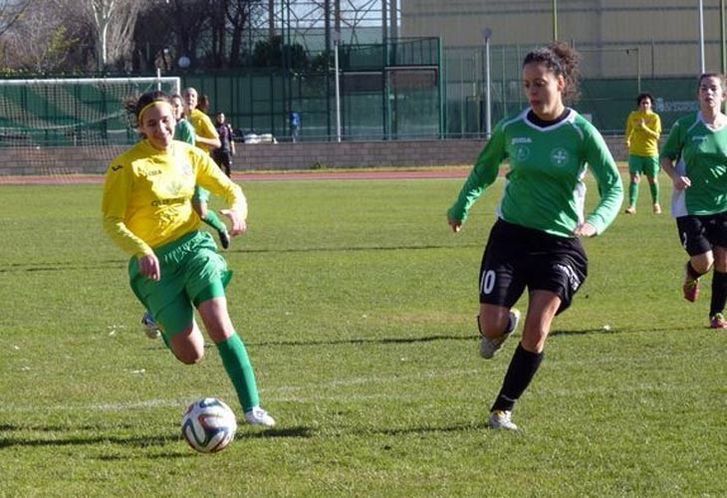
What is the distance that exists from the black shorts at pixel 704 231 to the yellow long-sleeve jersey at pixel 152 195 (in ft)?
15.9

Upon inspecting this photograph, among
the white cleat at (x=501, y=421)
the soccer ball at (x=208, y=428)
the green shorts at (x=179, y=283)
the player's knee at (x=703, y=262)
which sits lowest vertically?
the white cleat at (x=501, y=421)

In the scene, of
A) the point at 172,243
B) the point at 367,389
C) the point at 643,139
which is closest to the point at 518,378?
the point at 367,389

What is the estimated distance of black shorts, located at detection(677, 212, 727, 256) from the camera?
455 inches

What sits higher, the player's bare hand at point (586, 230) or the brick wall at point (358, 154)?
the brick wall at point (358, 154)

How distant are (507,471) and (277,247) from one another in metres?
13.3

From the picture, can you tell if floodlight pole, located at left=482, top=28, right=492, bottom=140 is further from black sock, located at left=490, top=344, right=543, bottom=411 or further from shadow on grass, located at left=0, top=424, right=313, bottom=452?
shadow on grass, located at left=0, top=424, right=313, bottom=452

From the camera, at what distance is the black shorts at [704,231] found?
37.9 ft

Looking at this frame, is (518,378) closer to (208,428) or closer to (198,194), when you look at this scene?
(208,428)


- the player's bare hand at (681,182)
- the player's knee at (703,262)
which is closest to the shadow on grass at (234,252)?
the player's knee at (703,262)

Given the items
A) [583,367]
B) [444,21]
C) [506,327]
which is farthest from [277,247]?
[444,21]

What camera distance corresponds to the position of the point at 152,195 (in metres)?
7.80

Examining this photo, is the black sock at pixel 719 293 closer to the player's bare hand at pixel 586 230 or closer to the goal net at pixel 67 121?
the player's bare hand at pixel 586 230

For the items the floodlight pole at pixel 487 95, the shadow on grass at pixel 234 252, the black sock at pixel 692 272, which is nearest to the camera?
the black sock at pixel 692 272

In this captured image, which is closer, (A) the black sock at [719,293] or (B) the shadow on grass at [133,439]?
(B) the shadow on grass at [133,439]
